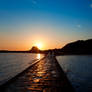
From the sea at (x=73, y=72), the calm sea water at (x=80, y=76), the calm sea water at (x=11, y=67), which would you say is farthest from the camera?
the calm sea water at (x=11, y=67)

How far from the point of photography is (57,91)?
4234 millimetres

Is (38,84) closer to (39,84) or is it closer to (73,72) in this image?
(39,84)

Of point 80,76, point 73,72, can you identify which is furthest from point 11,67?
point 80,76

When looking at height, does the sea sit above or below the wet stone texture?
below

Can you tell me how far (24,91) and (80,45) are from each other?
156890mm

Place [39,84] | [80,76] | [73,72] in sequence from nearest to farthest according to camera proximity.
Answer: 1. [39,84]
2. [80,76]
3. [73,72]

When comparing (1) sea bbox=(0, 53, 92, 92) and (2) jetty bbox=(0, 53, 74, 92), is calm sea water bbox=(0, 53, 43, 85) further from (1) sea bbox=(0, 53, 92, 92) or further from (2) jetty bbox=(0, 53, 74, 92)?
(2) jetty bbox=(0, 53, 74, 92)

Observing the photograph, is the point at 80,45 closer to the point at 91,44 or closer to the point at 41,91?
the point at 91,44

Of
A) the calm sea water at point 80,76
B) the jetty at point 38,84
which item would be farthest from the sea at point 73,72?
the jetty at point 38,84

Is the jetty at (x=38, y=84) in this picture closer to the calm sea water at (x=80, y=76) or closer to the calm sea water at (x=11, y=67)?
the calm sea water at (x=80, y=76)

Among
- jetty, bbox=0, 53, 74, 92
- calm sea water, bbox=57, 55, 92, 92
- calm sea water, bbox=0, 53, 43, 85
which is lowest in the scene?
calm sea water, bbox=0, 53, 43, 85

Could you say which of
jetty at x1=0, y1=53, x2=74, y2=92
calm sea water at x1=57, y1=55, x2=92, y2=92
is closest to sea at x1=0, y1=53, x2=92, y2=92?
calm sea water at x1=57, y1=55, x2=92, y2=92

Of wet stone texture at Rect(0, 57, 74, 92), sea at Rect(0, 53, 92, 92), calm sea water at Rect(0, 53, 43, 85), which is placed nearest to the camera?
wet stone texture at Rect(0, 57, 74, 92)

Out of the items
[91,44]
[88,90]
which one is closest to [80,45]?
[91,44]
